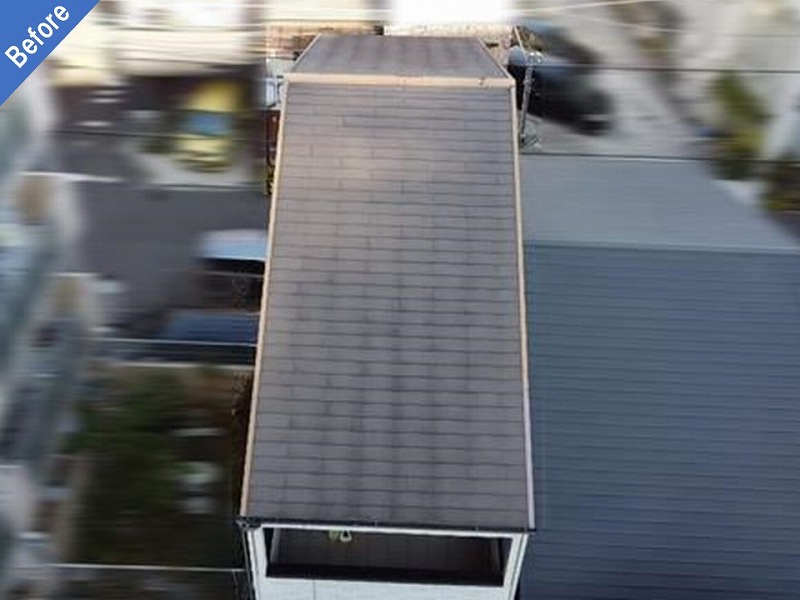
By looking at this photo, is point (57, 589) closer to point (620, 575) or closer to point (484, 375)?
point (484, 375)

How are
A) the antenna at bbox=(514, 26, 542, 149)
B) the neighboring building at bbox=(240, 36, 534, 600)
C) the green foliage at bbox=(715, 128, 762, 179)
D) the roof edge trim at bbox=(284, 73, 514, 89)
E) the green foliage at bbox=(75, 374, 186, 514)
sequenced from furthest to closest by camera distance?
the green foliage at bbox=(715, 128, 762, 179)
the antenna at bbox=(514, 26, 542, 149)
the green foliage at bbox=(75, 374, 186, 514)
the roof edge trim at bbox=(284, 73, 514, 89)
the neighboring building at bbox=(240, 36, 534, 600)

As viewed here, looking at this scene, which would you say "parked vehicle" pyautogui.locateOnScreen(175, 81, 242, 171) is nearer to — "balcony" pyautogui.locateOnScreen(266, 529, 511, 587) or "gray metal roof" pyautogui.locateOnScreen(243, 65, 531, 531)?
"gray metal roof" pyautogui.locateOnScreen(243, 65, 531, 531)

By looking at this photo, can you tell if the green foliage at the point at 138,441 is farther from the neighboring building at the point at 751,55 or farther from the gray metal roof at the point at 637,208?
the neighboring building at the point at 751,55

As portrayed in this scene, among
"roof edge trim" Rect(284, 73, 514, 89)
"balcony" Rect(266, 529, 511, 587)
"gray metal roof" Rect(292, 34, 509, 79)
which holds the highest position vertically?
"gray metal roof" Rect(292, 34, 509, 79)

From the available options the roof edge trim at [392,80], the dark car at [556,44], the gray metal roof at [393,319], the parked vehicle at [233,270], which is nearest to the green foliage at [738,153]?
the dark car at [556,44]

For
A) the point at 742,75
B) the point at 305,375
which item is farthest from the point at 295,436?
the point at 742,75

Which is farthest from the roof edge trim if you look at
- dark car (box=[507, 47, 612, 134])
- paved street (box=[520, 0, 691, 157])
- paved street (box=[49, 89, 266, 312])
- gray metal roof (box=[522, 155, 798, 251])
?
dark car (box=[507, 47, 612, 134])

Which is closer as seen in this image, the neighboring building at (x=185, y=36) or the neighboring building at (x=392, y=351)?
the neighboring building at (x=392, y=351)
